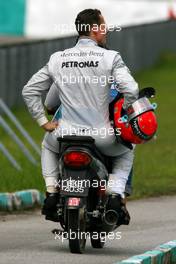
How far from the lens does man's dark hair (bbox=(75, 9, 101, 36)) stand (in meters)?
9.67

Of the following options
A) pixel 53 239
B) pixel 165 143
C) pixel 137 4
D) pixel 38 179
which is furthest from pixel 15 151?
pixel 137 4

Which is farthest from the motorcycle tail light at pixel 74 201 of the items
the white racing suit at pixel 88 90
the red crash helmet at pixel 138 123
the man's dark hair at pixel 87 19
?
the man's dark hair at pixel 87 19

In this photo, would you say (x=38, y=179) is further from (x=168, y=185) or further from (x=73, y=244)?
(x=73, y=244)

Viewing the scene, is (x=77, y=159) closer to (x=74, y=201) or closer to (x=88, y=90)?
(x=74, y=201)

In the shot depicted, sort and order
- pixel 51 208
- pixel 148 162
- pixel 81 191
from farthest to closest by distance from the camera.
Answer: pixel 148 162, pixel 51 208, pixel 81 191

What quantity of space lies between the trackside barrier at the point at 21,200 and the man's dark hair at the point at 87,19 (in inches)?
130

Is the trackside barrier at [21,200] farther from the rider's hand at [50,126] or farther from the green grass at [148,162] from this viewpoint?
the rider's hand at [50,126]

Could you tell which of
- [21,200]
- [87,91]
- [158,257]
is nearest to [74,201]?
[87,91]

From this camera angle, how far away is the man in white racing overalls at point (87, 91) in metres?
9.58

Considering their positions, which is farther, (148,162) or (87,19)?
(148,162)

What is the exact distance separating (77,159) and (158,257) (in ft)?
4.12

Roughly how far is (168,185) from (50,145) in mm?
5406

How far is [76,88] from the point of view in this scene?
962 cm

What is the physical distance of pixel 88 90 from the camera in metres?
9.60
